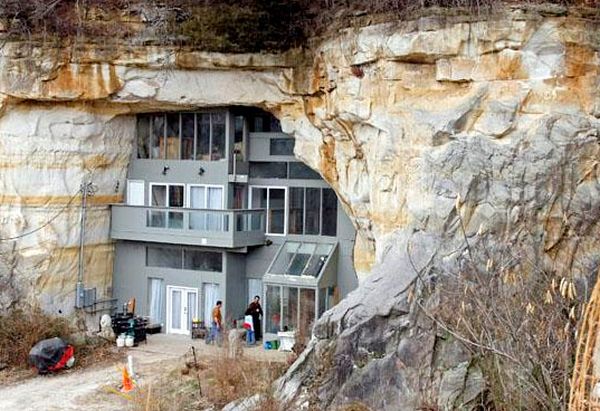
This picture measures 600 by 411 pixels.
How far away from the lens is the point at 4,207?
21.3m

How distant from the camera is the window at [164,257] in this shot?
22.9 m

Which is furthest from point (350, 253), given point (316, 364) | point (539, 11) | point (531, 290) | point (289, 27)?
point (531, 290)

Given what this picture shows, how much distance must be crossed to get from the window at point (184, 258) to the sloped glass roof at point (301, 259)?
1.70 m

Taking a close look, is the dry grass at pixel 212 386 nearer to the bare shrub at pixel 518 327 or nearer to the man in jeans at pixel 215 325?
the man in jeans at pixel 215 325

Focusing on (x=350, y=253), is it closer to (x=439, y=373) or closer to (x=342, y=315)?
(x=342, y=315)

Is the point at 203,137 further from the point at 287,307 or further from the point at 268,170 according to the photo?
the point at 287,307

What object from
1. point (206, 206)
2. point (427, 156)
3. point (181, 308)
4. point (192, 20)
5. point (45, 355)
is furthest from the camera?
point (181, 308)

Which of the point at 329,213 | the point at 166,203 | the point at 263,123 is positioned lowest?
the point at 329,213

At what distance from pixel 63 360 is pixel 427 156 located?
28.9 feet

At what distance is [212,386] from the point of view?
52.5 ft

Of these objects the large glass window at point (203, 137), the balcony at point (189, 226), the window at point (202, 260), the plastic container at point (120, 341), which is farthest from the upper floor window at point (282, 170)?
the plastic container at point (120, 341)

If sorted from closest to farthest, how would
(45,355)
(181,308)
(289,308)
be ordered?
(45,355), (289,308), (181,308)

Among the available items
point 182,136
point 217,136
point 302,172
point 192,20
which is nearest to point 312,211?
point 302,172

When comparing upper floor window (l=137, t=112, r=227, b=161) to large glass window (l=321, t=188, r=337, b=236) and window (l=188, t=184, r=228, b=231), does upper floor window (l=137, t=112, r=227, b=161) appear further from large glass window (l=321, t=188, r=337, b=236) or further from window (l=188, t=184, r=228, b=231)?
large glass window (l=321, t=188, r=337, b=236)
